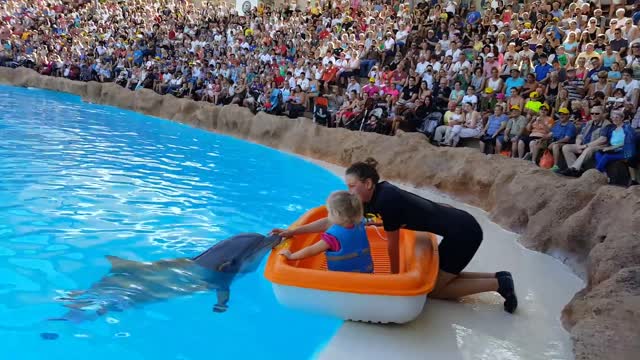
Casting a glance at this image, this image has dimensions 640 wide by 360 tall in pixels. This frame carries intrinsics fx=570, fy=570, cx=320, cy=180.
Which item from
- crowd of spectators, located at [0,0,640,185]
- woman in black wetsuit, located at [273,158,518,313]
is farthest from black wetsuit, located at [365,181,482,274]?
crowd of spectators, located at [0,0,640,185]

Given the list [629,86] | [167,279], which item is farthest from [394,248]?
[629,86]

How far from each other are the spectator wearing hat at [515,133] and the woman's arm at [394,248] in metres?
4.53

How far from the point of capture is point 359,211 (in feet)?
10.5

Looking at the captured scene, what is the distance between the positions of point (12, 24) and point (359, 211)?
2471 cm

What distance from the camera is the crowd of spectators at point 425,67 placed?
7.18 metres

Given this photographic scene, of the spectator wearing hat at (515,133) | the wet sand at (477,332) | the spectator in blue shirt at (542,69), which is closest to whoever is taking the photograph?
the wet sand at (477,332)

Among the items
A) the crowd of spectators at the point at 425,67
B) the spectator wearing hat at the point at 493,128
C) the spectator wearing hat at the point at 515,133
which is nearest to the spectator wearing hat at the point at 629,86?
the crowd of spectators at the point at 425,67

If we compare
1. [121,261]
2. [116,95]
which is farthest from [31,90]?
[121,261]

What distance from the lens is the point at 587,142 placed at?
6.64 meters

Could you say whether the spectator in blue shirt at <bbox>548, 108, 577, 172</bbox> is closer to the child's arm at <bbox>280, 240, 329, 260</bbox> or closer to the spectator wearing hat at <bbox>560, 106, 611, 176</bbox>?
the spectator wearing hat at <bbox>560, 106, 611, 176</bbox>

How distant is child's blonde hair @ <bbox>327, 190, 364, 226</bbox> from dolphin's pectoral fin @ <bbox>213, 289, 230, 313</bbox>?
3.12 ft

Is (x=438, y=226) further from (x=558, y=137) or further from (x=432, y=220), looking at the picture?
(x=558, y=137)

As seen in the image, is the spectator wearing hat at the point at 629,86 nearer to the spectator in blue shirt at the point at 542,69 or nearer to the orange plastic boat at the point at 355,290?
the spectator in blue shirt at the point at 542,69

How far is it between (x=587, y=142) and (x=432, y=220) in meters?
4.16
